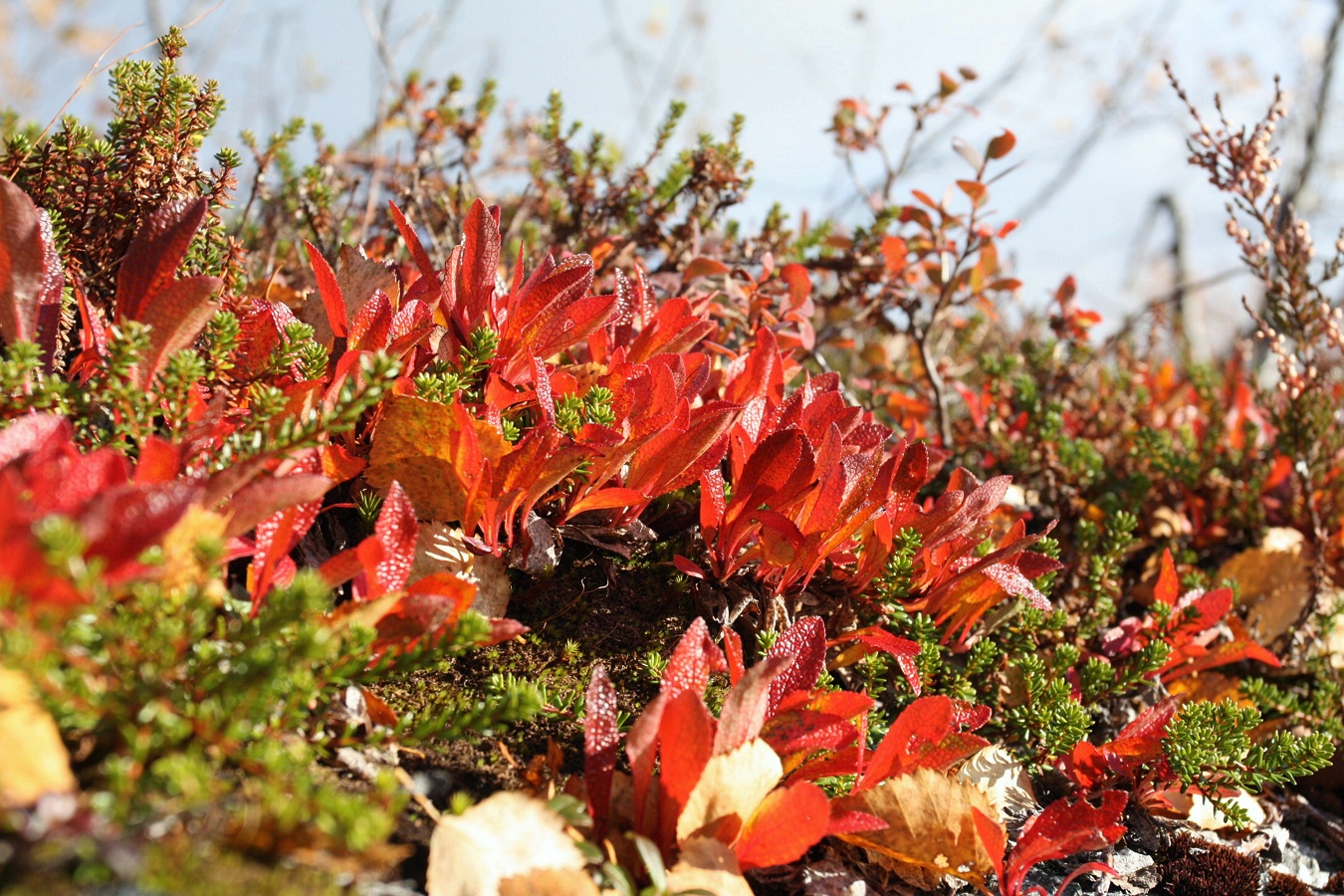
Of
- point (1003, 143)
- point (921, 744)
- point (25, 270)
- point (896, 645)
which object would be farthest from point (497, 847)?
point (1003, 143)

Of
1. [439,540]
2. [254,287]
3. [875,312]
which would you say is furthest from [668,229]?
[439,540]

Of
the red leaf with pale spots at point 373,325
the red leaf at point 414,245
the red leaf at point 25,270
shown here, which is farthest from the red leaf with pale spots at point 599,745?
the red leaf at point 25,270

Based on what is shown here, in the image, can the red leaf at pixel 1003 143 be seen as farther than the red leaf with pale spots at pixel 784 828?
Yes

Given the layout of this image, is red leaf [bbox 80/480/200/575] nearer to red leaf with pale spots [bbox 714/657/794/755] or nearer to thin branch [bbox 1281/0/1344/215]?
red leaf with pale spots [bbox 714/657/794/755]

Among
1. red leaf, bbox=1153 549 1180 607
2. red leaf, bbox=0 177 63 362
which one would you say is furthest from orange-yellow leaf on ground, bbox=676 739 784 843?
red leaf, bbox=1153 549 1180 607

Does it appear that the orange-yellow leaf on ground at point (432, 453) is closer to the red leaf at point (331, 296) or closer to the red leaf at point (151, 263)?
the red leaf at point (331, 296)

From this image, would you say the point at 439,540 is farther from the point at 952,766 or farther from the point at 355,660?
the point at 952,766

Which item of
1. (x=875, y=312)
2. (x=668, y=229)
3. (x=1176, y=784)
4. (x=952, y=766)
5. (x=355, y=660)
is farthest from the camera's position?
(x=875, y=312)
